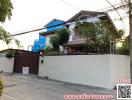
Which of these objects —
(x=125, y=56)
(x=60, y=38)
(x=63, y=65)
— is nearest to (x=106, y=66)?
(x=125, y=56)

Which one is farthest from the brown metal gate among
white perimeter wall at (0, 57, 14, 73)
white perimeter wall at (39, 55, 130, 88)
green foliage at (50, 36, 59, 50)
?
white perimeter wall at (39, 55, 130, 88)

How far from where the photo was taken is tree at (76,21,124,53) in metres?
13.1

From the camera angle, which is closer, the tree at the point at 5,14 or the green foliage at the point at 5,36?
the tree at the point at 5,14

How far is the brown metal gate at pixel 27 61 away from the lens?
18.3 metres

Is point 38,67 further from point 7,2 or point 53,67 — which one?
point 7,2

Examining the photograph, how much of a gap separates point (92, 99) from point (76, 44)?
499 inches

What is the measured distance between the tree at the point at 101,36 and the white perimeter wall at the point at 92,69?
117 centimetres

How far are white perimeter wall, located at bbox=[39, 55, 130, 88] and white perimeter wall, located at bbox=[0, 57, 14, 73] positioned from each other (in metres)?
7.67

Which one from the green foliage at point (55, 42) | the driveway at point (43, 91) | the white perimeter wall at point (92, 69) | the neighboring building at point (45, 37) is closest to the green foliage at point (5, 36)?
the driveway at point (43, 91)

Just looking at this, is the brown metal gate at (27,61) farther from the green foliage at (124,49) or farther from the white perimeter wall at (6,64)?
the green foliage at (124,49)

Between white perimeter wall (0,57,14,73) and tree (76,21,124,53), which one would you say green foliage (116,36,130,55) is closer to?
tree (76,21,124,53)

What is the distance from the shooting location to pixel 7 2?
20.3ft

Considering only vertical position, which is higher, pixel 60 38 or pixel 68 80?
pixel 60 38

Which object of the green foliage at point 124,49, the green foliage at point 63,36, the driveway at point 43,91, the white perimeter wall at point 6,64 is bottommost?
the driveway at point 43,91
